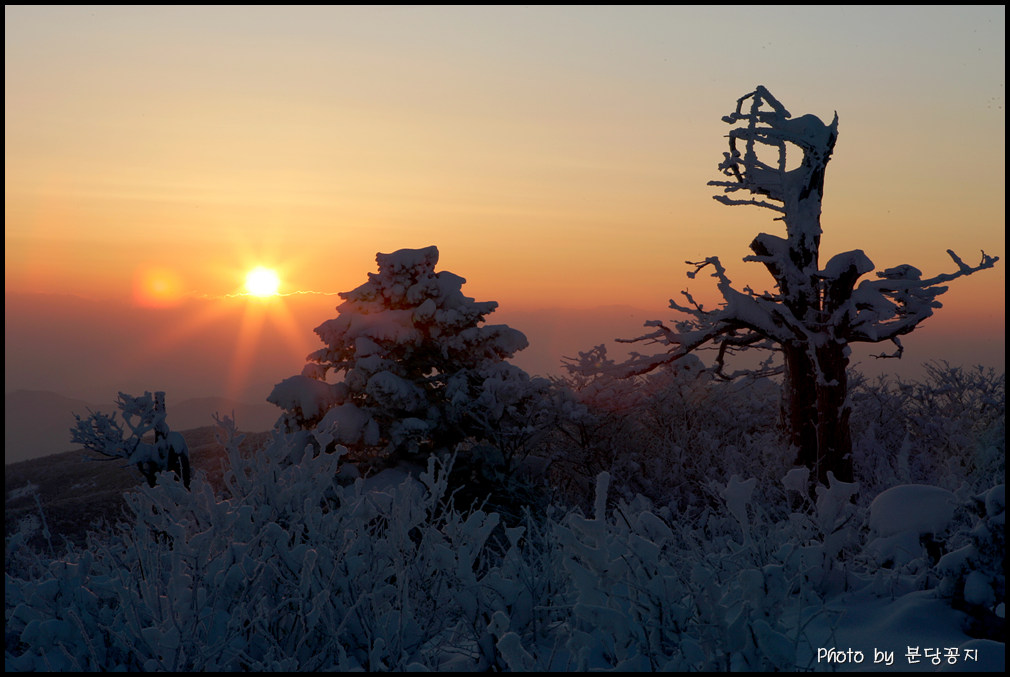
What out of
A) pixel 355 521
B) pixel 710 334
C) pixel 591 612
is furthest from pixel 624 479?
pixel 591 612

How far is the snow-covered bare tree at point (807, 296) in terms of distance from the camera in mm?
14625

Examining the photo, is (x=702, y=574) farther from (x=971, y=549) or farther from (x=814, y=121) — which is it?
(x=814, y=121)

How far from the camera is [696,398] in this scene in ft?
69.3

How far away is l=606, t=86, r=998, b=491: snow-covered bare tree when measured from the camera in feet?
48.0

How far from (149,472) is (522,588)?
52.4ft

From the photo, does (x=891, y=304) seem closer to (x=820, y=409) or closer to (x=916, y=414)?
(x=820, y=409)

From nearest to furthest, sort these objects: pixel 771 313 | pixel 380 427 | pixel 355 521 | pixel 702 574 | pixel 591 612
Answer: pixel 702 574
pixel 591 612
pixel 355 521
pixel 771 313
pixel 380 427

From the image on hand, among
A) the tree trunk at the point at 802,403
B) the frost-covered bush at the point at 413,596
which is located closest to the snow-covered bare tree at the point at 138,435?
the frost-covered bush at the point at 413,596

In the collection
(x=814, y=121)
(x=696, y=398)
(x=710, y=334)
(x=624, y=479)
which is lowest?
(x=624, y=479)

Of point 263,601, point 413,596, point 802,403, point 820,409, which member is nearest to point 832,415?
point 820,409

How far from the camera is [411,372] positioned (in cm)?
1820

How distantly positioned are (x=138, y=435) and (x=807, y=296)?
1481 cm

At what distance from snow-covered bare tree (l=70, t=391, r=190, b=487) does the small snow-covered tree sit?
3227 mm

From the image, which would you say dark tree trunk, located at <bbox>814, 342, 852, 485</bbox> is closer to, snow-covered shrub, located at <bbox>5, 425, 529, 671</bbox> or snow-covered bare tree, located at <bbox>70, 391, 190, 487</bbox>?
snow-covered shrub, located at <bbox>5, 425, 529, 671</bbox>
